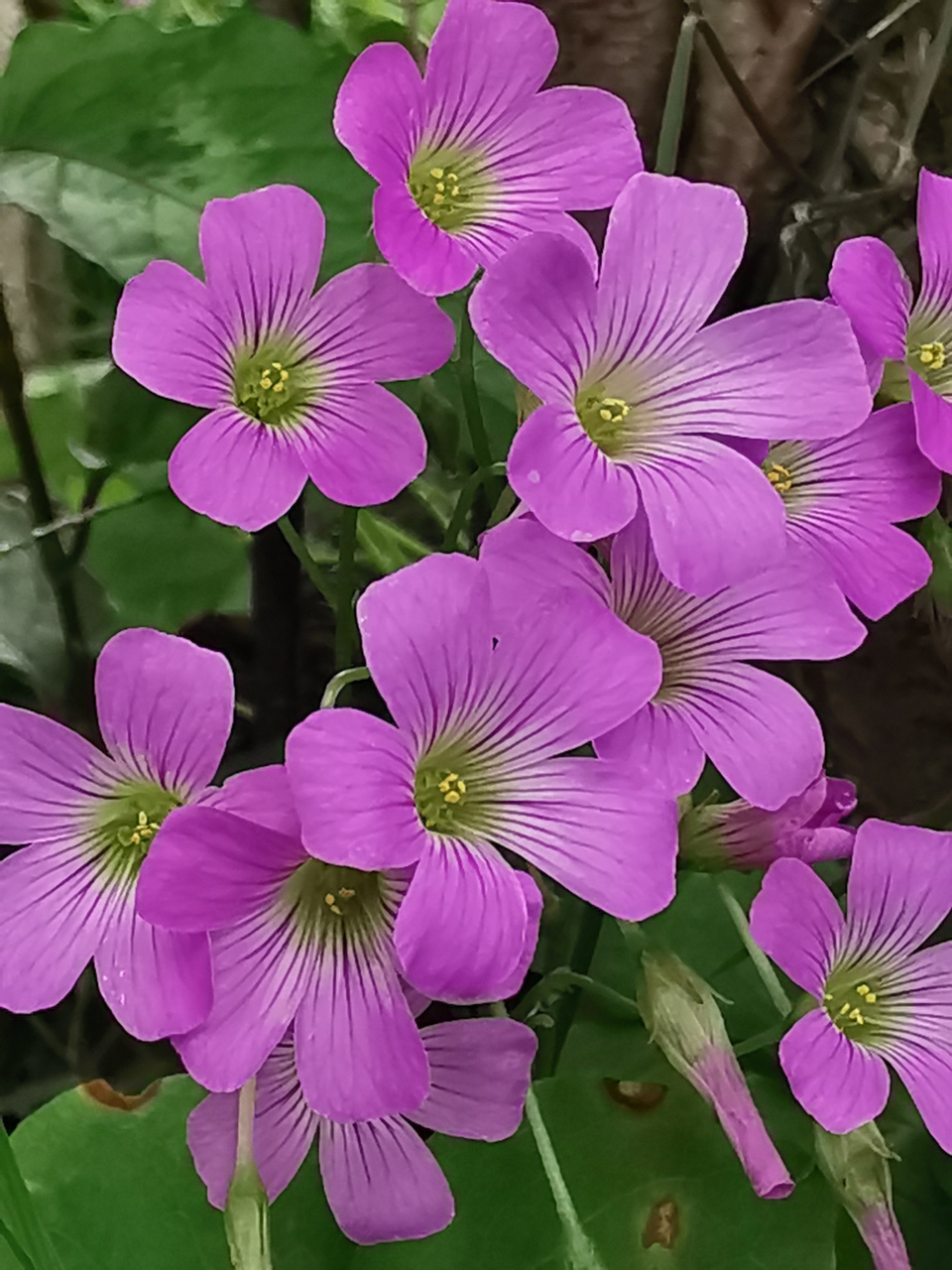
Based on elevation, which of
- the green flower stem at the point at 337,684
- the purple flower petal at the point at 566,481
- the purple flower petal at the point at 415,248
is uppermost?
the purple flower petal at the point at 415,248

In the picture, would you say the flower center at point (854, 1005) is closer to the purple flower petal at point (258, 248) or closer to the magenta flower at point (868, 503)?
the magenta flower at point (868, 503)

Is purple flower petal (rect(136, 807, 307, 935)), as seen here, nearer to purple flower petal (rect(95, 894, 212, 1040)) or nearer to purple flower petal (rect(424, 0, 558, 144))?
purple flower petal (rect(95, 894, 212, 1040))

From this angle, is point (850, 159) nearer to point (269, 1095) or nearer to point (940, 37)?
point (940, 37)

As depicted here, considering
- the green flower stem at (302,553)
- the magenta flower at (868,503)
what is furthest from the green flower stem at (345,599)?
the magenta flower at (868,503)

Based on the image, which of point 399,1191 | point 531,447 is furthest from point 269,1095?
point 531,447

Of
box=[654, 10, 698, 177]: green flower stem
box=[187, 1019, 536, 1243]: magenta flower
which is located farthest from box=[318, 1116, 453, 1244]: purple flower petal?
box=[654, 10, 698, 177]: green flower stem

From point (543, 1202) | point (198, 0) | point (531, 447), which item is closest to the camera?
point (531, 447)

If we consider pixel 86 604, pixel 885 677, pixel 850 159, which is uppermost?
pixel 850 159
